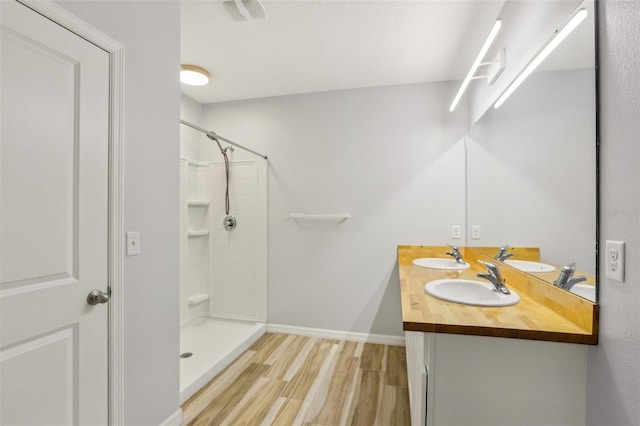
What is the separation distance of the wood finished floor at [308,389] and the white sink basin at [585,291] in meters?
1.19

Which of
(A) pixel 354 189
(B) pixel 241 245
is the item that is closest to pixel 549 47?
(A) pixel 354 189

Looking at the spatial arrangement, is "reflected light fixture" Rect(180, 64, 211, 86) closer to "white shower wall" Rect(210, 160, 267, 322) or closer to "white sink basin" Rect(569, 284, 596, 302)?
"white shower wall" Rect(210, 160, 267, 322)

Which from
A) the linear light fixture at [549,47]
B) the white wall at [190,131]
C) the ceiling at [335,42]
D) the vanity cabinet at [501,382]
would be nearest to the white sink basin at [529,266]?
the vanity cabinet at [501,382]

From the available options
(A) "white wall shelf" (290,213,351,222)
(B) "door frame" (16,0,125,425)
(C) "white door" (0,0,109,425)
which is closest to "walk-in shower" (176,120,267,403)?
(A) "white wall shelf" (290,213,351,222)

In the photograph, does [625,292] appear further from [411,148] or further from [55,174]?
[411,148]

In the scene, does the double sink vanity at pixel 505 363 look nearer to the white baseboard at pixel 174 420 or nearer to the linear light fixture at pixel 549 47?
the linear light fixture at pixel 549 47

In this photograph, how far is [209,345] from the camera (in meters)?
2.61

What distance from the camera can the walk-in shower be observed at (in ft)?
9.84

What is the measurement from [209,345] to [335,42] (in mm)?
2706

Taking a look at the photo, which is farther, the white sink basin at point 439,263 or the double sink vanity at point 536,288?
the white sink basin at point 439,263

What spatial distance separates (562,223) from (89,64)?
6.70 feet

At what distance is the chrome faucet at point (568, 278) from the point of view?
1135mm

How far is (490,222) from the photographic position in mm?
2059

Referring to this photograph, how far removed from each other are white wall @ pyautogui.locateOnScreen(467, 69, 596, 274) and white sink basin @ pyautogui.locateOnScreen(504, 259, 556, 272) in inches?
1.6
